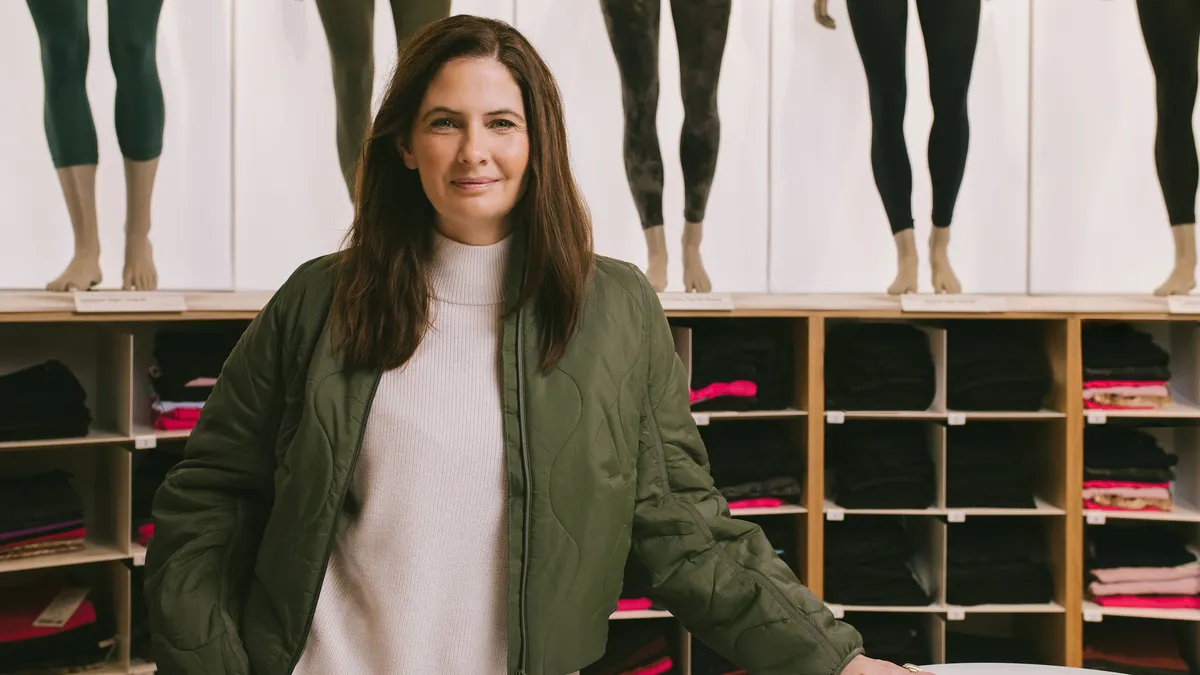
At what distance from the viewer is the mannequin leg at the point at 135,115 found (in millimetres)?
3025

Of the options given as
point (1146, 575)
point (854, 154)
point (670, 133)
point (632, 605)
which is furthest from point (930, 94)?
point (632, 605)

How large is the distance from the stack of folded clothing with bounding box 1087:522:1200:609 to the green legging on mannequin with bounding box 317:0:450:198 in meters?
2.72

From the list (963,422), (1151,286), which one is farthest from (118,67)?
(1151,286)

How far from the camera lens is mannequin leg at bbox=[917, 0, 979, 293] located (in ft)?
11.6

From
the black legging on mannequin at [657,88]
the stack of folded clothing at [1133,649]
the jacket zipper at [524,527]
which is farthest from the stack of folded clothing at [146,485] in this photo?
the stack of folded clothing at [1133,649]

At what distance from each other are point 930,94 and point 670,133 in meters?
0.94

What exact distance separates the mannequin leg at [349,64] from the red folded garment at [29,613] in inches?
57.2

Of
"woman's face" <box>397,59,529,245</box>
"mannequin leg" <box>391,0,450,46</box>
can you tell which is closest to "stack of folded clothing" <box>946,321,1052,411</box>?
"mannequin leg" <box>391,0,450,46</box>

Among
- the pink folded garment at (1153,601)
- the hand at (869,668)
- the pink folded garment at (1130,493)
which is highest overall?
the hand at (869,668)

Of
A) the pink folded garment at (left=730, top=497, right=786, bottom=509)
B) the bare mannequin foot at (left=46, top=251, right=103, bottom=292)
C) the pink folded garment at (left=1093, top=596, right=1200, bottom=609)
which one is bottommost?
the pink folded garment at (left=1093, top=596, right=1200, bottom=609)

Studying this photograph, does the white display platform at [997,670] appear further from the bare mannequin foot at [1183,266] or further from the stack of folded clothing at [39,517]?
the stack of folded clothing at [39,517]

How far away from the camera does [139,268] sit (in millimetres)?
3014

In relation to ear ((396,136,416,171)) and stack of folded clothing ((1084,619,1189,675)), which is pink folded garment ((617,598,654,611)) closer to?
stack of folded clothing ((1084,619,1189,675))

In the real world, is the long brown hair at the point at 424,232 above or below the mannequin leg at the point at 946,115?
below
